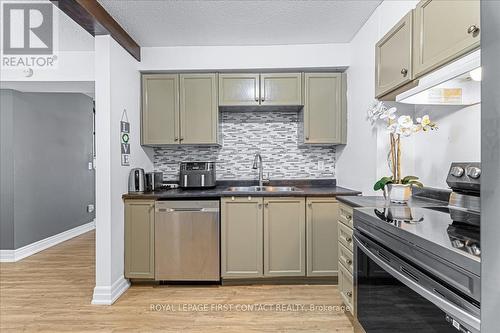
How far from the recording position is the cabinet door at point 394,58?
178 cm

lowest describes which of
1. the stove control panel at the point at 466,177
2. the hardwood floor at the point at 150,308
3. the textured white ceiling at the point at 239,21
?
the hardwood floor at the point at 150,308

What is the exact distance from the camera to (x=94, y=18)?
225 cm

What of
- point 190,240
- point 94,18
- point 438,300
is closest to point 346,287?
point 438,300

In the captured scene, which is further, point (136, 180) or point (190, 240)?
point (136, 180)

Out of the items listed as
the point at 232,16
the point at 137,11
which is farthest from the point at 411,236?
the point at 137,11

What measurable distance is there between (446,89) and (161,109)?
259 cm

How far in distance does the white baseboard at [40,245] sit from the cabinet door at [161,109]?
7.74 feet

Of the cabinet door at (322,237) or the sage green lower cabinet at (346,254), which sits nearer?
the sage green lower cabinet at (346,254)

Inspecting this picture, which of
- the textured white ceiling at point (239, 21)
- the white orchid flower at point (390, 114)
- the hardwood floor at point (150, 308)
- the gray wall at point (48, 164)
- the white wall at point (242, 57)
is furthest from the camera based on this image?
the gray wall at point (48, 164)

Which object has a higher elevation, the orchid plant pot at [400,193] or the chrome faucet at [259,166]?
the chrome faucet at [259,166]

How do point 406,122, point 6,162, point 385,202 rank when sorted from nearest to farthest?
point 406,122
point 385,202
point 6,162

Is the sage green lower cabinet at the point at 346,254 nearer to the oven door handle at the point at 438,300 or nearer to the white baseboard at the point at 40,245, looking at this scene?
the oven door handle at the point at 438,300

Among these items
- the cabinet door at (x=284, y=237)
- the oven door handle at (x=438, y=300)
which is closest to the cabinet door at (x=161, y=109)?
the cabinet door at (x=284, y=237)

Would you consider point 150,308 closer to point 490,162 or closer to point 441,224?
point 441,224
